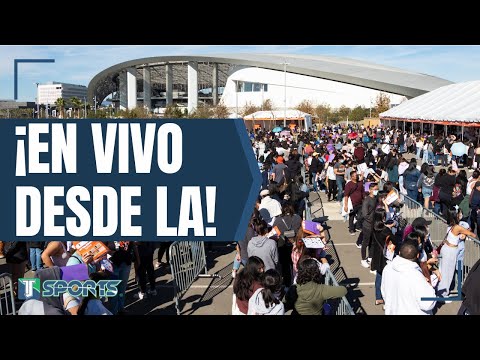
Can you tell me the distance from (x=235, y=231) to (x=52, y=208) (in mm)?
1618

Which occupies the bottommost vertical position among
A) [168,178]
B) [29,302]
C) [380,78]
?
[29,302]

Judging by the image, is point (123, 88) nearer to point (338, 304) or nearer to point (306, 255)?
point (306, 255)

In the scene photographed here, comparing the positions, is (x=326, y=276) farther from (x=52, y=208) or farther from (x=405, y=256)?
(x=52, y=208)

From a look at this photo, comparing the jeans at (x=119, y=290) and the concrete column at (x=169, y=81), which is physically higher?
the concrete column at (x=169, y=81)

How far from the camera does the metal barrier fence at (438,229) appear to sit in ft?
23.2

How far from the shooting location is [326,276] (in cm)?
570

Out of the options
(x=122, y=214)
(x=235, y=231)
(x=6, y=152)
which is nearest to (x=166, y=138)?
(x=122, y=214)

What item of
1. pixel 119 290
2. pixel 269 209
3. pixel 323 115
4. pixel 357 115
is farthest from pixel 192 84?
pixel 119 290

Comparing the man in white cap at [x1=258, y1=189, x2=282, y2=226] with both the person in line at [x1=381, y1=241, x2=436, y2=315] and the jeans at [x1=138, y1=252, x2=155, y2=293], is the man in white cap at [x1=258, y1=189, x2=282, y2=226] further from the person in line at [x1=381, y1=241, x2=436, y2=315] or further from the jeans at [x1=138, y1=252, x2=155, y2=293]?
the person in line at [x1=381, y1=241, x2=436, y2=315]

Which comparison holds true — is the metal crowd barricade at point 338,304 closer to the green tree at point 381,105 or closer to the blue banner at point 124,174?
the blue banner at point 124,174

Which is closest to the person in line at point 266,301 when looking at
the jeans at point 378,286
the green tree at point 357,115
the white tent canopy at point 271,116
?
the jeans at point 378,286

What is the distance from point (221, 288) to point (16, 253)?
2.78 metres

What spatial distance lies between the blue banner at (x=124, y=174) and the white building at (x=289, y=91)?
2523 inches

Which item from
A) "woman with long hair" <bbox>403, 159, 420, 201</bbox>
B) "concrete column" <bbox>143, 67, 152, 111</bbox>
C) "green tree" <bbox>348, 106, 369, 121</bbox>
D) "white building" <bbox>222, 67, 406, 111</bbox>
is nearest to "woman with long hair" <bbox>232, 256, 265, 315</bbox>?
"woman with long hair" <bbox>403, 159, 420, 201</bbox>
